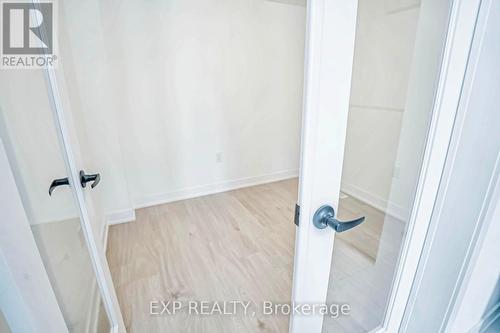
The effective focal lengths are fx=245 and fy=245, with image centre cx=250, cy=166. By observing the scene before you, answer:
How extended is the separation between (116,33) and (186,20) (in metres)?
0.67

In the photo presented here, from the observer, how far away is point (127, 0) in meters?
2.24

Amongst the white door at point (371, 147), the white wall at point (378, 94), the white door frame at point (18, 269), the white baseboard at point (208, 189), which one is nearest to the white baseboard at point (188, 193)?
the white baseboard at point (208, 189)

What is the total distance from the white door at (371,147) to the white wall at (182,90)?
194 centimetres

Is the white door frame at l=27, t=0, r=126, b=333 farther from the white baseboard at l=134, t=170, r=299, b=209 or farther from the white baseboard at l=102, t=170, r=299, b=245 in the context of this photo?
the white baseboard at l=134, t=170, r=299, b=209

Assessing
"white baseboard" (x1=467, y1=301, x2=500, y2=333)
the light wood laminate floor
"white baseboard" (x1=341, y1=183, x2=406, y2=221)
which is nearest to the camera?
"white baseboard" (x1=341, y1=183, x2=406, y2=221)

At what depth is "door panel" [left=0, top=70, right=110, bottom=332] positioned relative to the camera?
67 cm

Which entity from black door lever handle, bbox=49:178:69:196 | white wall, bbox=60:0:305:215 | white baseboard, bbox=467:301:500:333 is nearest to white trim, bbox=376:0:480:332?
white baseboard, bbox=467:301:500:333

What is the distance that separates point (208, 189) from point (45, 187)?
2256 mm

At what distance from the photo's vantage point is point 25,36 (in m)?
0.77

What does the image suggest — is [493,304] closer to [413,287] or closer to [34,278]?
[413,287]

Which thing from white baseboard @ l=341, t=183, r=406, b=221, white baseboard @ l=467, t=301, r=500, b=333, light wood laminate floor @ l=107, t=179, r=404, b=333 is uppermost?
white baseboard @ l=341, t=183, r=406, b=221

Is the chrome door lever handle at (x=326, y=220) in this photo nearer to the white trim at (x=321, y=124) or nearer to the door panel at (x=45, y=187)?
the white trim at (x=321, y=124)

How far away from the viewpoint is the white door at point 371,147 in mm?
591

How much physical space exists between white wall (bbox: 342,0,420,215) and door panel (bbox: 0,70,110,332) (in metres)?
0.92
